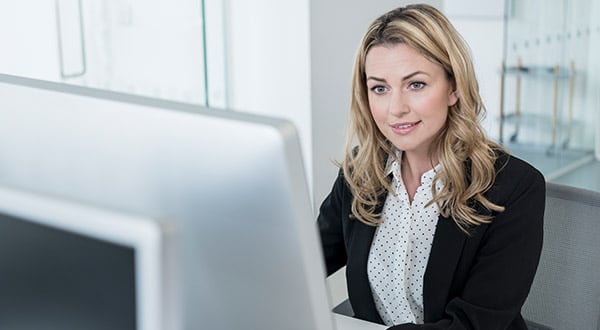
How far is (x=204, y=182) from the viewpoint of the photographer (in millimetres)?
737

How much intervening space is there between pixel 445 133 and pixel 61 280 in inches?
38.2

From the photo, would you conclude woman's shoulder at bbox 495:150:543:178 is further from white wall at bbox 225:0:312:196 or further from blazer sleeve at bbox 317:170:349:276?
white wall at bbox 225:0:312:196

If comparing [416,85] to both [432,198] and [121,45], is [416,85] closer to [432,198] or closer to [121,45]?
[432,198]

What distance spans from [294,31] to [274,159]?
7.26 feet

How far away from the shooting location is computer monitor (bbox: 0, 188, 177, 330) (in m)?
0.56

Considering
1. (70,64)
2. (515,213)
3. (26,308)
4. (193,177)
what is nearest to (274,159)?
(193,177)

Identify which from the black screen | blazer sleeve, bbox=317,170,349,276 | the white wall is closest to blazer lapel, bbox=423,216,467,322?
blazer sleeve, bbox=317,170,349,276

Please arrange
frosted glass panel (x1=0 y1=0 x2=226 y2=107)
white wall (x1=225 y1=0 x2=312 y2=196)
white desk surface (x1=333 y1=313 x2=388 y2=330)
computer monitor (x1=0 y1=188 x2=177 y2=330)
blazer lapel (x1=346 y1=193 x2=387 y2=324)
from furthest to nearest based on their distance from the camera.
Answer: white wall (x1=225 y1=0 x2=312 y2=196) → frosted glass panel (x1=0 y1=0 x2=226 y2=107) → blazer lapel (x1=346 y1=193 x2=387 y2=324) → white desk surface (x1=333 y1=313 x2=388 y2=330) → computer monitor (x1=0 y1=188 x2=177 y2=330)

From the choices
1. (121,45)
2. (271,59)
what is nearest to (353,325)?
(121,45)

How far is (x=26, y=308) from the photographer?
26.3 inches

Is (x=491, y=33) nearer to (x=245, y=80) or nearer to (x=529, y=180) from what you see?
(x=245, y=80)

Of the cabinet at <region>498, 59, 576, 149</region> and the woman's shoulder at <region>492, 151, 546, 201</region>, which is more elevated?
the woman's shoulder at <region>492, 151, 546, 201</region>

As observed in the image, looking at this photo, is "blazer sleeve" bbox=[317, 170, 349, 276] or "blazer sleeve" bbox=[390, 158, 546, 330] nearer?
"blazer sleeve" bbox=[390, 158, 546, 330]

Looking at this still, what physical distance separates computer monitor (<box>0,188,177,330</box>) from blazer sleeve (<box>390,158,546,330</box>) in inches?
30.8
